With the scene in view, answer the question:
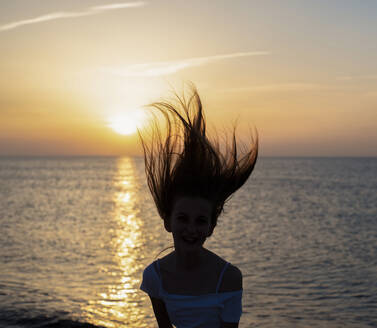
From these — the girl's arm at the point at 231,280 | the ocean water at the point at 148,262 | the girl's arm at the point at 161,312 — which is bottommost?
the ocean water at the point at 148,262

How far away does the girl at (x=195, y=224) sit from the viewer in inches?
88.8

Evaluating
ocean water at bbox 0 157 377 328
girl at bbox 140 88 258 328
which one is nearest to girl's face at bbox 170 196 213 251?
girl at bbox 140 88 258 328

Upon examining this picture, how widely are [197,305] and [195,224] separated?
440 millimetres

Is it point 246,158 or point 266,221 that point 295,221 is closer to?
point 266,221

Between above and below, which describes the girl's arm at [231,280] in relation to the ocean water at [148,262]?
above

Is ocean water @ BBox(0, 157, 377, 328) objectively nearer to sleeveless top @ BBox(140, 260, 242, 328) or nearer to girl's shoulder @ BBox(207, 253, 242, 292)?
sleeveless top @ BBox(140, 260, 242, 328)

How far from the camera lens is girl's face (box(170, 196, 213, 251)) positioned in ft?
7.33


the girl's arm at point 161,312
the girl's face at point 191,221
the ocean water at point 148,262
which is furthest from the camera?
the ocean water at point 148,262

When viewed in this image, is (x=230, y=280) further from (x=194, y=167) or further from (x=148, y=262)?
(x=148, y=262)

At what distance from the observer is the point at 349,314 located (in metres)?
11.9

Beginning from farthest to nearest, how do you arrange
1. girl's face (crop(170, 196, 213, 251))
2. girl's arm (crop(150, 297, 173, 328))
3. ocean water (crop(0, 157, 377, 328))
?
ocean water (crop(0, 157, 377, 328)) → girl's arm (crop(150, 297, 173, 328)) → girl's face (crop(170, 196, 213, 251))

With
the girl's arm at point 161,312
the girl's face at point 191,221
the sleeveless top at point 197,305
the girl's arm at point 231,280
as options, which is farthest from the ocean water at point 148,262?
the girl's face at point 191,221

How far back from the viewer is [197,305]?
2293mm

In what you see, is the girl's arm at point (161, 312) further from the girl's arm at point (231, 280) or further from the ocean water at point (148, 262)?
the ocean water at point (148, 262)
